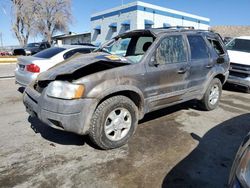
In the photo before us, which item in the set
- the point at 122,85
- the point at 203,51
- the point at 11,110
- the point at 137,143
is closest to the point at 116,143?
the point at 137,143

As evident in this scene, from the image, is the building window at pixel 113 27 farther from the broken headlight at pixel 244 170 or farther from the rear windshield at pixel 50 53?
the broken headlight at pixel 244 170

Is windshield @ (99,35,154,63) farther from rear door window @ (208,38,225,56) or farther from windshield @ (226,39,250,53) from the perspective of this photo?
windshield @ (226,39,250,53)

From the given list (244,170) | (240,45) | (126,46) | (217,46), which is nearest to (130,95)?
(126,46)

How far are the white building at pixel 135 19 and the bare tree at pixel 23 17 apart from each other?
867 centimetres

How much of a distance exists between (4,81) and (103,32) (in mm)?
27313

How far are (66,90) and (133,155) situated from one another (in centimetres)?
136

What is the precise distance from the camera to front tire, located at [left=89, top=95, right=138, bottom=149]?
11.7ft

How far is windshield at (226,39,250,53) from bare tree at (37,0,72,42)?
1266 inches

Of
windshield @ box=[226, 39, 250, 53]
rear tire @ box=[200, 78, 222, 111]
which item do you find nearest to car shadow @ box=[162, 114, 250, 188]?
rear tire @ box=[200, 78, 222, 111]

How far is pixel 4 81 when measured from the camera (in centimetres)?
976

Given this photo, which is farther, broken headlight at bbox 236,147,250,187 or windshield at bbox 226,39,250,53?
windshield at bbox 226,39,250,53

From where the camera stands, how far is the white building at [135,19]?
100 feet

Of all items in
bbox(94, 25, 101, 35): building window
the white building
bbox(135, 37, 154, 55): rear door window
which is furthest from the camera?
bbox(94, 25, 101, 35): building window

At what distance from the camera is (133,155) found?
3.67m
